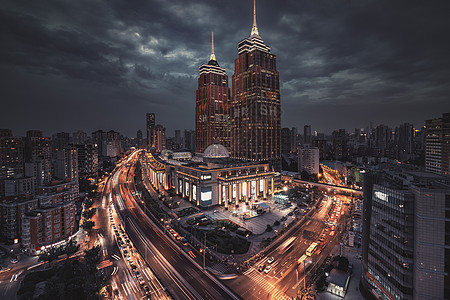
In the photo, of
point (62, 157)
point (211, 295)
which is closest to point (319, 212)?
point (211, 295)

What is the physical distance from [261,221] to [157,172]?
75.9 metres

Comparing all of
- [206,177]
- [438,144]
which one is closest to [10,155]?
[206,177]

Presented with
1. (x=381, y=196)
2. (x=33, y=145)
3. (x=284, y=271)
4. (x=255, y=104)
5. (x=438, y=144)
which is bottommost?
(x=284, y=271)

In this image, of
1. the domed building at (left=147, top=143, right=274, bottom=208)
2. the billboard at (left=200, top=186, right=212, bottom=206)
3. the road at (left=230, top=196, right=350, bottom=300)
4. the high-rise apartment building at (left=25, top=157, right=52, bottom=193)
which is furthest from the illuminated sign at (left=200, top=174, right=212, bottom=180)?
the high-rise apartment building at (left=25, top=157, right=52, bottom=193)

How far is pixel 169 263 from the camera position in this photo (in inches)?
1855

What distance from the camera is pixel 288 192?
11469 centimetres

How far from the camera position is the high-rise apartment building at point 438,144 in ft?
300

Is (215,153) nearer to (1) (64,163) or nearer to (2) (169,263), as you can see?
(2) (169,263)

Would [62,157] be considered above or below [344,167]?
above

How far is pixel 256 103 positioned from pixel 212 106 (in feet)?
186

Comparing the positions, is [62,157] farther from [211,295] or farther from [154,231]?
[211,295]


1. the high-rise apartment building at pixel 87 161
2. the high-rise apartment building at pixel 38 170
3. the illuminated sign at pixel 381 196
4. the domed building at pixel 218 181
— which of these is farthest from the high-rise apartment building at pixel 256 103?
the high-rise apartment building at pixel 38 170

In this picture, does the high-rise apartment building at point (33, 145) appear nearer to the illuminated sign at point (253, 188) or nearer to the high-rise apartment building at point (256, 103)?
the high-rise apartment building at point (256, 103)

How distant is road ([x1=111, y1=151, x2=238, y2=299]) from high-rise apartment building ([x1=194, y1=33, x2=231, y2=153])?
349 feet
